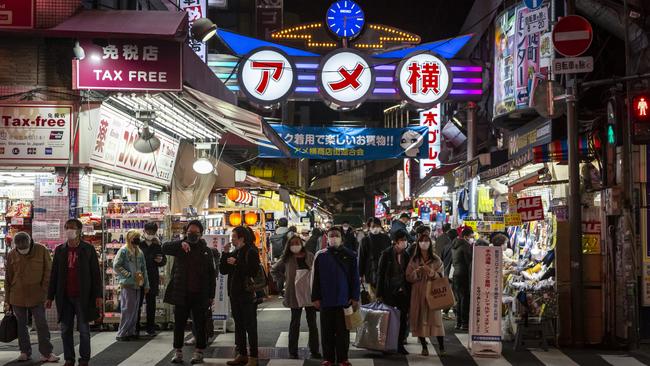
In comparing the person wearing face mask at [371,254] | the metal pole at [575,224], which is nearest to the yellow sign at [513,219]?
the metal pole at [575,224]

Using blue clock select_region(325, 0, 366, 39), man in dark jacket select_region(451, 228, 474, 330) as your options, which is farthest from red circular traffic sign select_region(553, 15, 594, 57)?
blue clock select_region(325, 0, 366, 39)

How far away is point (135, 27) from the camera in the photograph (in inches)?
544

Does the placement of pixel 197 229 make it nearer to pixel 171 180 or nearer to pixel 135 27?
pixel 135 27

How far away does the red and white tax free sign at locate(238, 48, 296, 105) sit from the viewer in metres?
20.8

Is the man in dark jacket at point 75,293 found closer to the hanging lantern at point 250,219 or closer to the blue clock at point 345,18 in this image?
the hanging lantern at point 250,219

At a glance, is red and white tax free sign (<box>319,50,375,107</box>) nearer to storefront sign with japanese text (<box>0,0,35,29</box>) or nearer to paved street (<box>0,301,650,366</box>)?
storefront sign with japanese text (<box>0,0,35,29</box>)

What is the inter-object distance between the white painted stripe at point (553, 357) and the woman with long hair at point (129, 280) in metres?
6.63

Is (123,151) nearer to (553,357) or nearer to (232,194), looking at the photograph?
(232,194)

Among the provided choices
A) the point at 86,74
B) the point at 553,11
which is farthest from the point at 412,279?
the point at 553,11

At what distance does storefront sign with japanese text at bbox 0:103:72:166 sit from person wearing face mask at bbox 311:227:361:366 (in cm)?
674

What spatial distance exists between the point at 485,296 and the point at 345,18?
1288 centimetres

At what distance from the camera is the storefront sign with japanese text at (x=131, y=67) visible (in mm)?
13320

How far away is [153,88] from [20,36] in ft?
10.6

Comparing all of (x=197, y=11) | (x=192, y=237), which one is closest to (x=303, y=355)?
(x=192, y=237)
